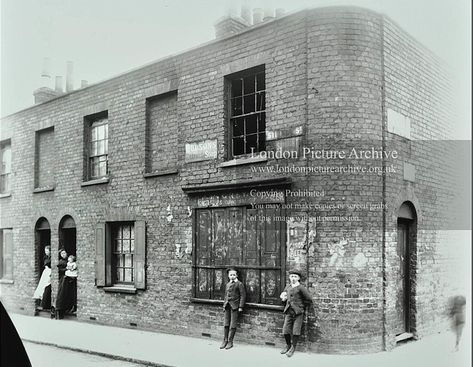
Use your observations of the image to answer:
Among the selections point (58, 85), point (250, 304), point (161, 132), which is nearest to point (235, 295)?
point (250, 304)

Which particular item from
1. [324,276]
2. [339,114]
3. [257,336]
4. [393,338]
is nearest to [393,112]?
[339,114]

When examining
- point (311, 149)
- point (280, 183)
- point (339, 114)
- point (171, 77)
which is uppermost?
point (171, 77)

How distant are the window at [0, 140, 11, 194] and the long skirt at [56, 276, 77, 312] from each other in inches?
107

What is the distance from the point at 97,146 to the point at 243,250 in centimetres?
477

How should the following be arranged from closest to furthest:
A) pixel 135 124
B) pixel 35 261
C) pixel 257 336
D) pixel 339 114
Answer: pixel 339 114
pixel 257 336
pixel 135 124
pixel 35 261

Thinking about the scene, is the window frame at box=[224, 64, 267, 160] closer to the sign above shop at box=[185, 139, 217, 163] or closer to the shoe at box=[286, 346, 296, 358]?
the sign above shop at box=[185, 139, 217, 163]

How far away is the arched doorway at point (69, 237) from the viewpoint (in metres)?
11.8

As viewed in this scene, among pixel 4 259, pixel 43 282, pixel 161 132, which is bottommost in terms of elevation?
pixel 43 282

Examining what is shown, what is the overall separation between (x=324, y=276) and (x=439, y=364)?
2006mm

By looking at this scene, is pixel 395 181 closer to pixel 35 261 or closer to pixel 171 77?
pixel 171 77

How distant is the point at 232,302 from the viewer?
8.77 metres

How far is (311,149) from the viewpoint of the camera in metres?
7.98

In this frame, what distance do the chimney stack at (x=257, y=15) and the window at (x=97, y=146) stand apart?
15.4 ft

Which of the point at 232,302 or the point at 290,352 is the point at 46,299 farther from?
the point at 290,352
